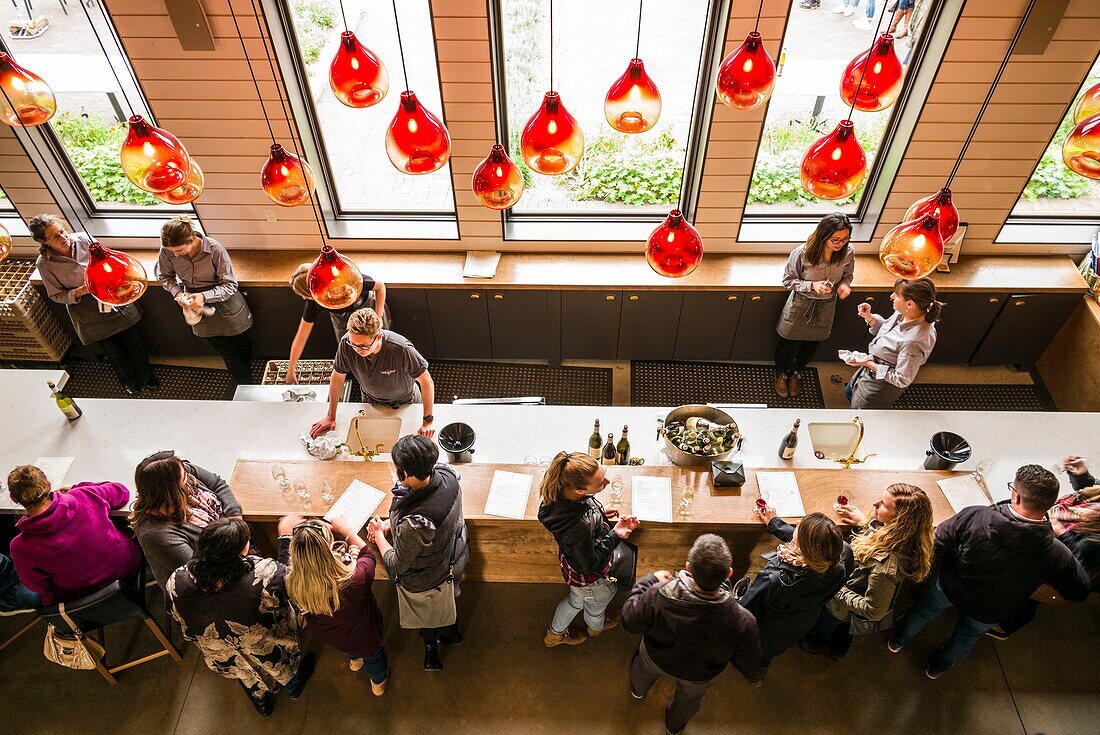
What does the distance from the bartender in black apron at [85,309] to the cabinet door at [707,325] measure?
14.4ft

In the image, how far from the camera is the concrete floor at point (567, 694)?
3.76 metres

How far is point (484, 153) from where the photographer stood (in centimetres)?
511

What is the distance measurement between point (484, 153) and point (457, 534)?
298 cm

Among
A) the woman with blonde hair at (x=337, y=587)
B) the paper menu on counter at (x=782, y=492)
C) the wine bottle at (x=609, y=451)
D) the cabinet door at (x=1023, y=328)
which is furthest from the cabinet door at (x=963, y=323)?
the woman with blonde hair at (x=337, y=587)

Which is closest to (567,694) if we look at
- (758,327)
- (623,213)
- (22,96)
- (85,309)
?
(758,327)

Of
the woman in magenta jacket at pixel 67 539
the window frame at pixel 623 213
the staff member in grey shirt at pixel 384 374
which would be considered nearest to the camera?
the woman in magenta jacket at pixel 67 539

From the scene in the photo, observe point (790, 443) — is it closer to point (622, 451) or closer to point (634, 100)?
point (622, 451)

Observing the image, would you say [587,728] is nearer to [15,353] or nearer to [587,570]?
[587,570]

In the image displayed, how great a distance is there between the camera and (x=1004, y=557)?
3152 mm

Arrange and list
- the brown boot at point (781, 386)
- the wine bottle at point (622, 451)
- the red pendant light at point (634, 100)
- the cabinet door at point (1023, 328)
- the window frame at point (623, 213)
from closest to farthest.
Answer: the red pendant light at point (634, 100)
the wine bottle at point (622, 451)
the window frame at point (623, 213)
the cabinet door at point (1023, 328)
the brown boot at point (781, 386)

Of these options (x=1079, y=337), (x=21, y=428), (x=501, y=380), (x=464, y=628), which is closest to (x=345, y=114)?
(x=501, y=380)

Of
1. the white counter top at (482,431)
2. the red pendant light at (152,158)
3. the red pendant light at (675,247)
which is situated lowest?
the white counter top at (482,431)

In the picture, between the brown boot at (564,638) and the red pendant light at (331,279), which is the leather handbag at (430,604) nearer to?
the brown boot at (564,638)

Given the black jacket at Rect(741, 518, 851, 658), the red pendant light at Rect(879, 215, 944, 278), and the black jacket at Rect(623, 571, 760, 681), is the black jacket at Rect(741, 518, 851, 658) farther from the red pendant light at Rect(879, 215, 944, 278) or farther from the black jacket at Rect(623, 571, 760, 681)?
the red pendant light at Rect(879, 215, 944, 278)
